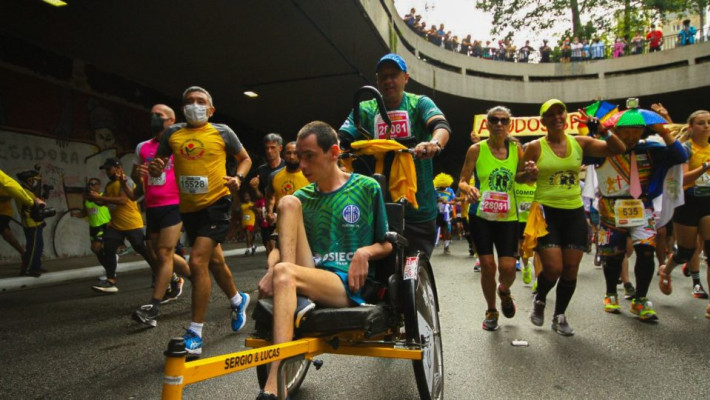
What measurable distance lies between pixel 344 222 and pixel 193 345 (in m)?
1.85

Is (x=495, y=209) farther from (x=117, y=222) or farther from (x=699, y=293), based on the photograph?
(x=117, y=222)

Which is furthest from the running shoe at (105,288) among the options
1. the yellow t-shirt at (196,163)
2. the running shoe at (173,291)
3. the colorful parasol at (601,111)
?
the colorful parasol at (601,111)

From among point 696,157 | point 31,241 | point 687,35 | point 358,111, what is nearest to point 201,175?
point 358,111

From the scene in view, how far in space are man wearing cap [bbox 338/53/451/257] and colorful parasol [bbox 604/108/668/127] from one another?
7.13ft

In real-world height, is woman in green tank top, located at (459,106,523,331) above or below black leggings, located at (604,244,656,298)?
above

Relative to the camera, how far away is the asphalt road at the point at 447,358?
2938mm

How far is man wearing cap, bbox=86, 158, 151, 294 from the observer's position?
258 inches

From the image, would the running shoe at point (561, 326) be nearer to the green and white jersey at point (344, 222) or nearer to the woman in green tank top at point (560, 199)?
the woman in green tank top at point (560, 199)

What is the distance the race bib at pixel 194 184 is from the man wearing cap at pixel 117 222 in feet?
9.90

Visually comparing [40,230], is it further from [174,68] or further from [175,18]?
[174,68]

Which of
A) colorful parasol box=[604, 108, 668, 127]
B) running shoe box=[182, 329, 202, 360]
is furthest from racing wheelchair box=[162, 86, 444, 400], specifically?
colorful parasol box=[604, 108, 668, 127]

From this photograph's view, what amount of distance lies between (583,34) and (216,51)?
24033mm

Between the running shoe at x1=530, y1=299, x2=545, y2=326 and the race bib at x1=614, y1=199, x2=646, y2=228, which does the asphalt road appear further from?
the race bib at x1=614, y1=199, x2=646, y2=228

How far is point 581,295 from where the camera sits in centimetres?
628
